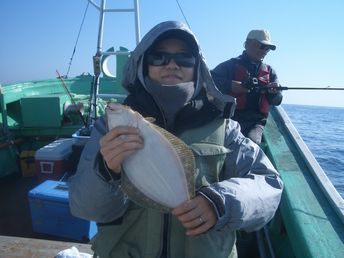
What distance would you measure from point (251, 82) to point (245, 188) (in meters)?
3.23

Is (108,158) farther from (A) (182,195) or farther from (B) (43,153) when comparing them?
(B) (43,153)

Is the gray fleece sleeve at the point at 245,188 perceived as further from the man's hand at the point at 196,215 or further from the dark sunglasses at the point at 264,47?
the dark sunglasses at the point at 264,47

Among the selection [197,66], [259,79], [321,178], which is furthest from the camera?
[259,79]

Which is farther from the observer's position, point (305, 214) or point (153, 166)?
point (305, 214)

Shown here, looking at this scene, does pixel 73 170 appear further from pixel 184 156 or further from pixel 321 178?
pixel 184 156

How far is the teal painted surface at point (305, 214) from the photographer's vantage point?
1996 millimetres

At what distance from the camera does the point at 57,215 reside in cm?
377

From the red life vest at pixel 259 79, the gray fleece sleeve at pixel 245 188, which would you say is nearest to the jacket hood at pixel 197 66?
the gray fleece sleeve at pixel 245 188

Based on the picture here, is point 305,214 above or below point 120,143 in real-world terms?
below

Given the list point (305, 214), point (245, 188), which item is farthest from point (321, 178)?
point (245, 188)

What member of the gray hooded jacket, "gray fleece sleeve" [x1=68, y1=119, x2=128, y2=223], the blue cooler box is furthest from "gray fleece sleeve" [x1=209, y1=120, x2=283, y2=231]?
the blue cooler box

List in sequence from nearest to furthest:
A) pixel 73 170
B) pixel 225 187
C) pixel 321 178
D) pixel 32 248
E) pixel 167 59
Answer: pixel 225 187 → pixel 167 59 → pixel 321 178 → pixel 32 248 → pixel 73 170

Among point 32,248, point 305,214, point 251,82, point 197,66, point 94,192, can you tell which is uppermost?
point 197,66

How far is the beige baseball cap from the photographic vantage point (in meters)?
4.81
